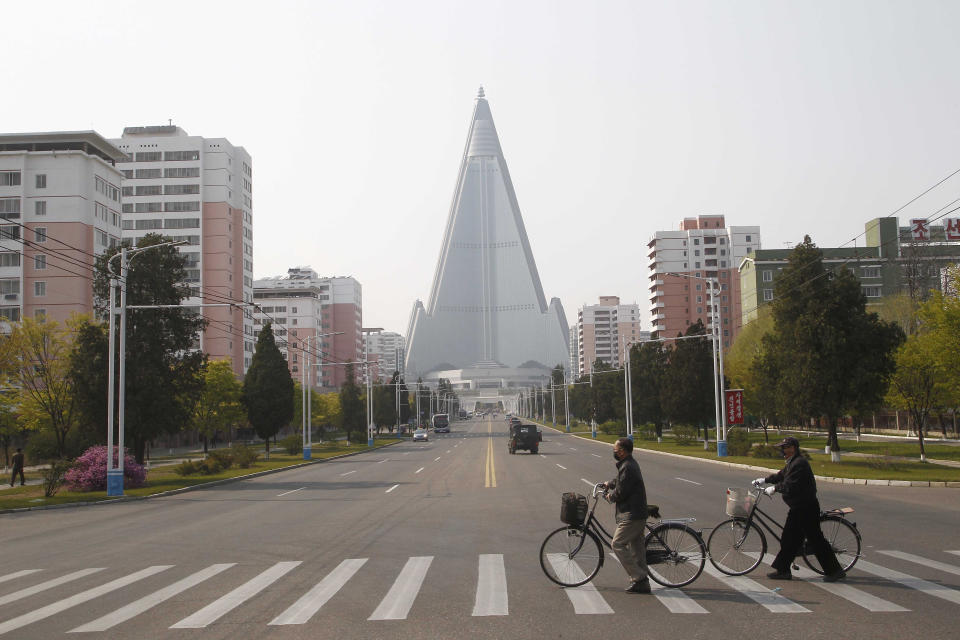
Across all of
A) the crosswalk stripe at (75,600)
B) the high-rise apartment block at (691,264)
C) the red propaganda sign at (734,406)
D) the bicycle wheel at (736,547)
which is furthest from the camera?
the high-rise apartment block at (691,264)

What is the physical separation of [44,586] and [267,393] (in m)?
45.5

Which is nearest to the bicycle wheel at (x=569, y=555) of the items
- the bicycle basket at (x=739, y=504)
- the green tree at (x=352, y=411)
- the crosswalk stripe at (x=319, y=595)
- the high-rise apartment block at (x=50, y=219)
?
the bicycle basket at (x=739, y=504)

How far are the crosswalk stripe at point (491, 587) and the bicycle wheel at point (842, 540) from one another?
3.85 m

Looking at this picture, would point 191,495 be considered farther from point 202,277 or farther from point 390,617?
point 202,277

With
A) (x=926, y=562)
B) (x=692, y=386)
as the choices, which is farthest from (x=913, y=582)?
(x=692, y=386)

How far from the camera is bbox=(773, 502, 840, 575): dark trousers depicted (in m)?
10.0

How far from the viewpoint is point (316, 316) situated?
158 metres

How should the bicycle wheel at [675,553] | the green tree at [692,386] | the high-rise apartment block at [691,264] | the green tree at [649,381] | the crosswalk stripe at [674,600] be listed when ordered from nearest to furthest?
the crosswalk stripe at [674,600] < the bicycle wheel at [675,553] < the green tree at [692,386] < the green tree at [649,381] < the high-rise apartment block at [691,264]

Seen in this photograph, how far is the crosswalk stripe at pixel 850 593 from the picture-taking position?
28.5 ft

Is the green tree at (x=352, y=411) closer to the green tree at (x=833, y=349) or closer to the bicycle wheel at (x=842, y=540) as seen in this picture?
the green tree at (x=833, y=349)

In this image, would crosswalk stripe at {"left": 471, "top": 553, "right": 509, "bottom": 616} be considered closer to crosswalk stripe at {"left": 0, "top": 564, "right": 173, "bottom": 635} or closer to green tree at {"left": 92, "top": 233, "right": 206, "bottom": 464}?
crosswalk stripe at {"left": 0, "top": 564, "right": 173, "bottom": 635}

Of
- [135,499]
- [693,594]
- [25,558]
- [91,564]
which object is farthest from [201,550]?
[135,499]

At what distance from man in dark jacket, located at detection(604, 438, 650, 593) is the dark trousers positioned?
1904 mm

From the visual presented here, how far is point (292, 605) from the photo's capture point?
9336 mm
